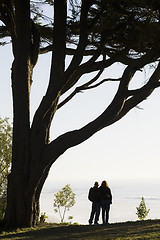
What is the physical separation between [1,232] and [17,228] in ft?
1.73

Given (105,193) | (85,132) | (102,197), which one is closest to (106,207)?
(102,197)

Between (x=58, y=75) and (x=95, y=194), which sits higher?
(x=58, y=75)

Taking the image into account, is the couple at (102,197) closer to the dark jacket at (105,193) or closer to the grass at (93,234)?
the dark jacket at (105,193)

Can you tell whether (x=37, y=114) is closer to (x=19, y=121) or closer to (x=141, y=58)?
(x=19, y=121)

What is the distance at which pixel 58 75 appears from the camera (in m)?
12.0

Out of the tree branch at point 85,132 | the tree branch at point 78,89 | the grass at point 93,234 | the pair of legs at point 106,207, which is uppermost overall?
the tree branch at point 78,89

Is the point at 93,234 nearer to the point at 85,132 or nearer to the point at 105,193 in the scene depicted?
the point at 85,132

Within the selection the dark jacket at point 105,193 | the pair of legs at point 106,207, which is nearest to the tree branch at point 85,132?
the dark jacket at point 105,193

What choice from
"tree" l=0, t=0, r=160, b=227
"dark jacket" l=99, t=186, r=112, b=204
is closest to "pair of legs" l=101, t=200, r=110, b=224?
"dark jacket" l=99, t=186, r=112, b=204

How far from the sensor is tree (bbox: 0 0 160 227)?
38.0ft

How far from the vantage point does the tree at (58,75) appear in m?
11.6

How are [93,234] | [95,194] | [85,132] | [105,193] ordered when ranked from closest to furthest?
1. [93,234]
2. [85,132]
3. [105,193]
4. [95,194]

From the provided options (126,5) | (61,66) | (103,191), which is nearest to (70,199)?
(103,191)

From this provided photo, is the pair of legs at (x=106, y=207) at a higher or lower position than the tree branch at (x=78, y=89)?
lower
